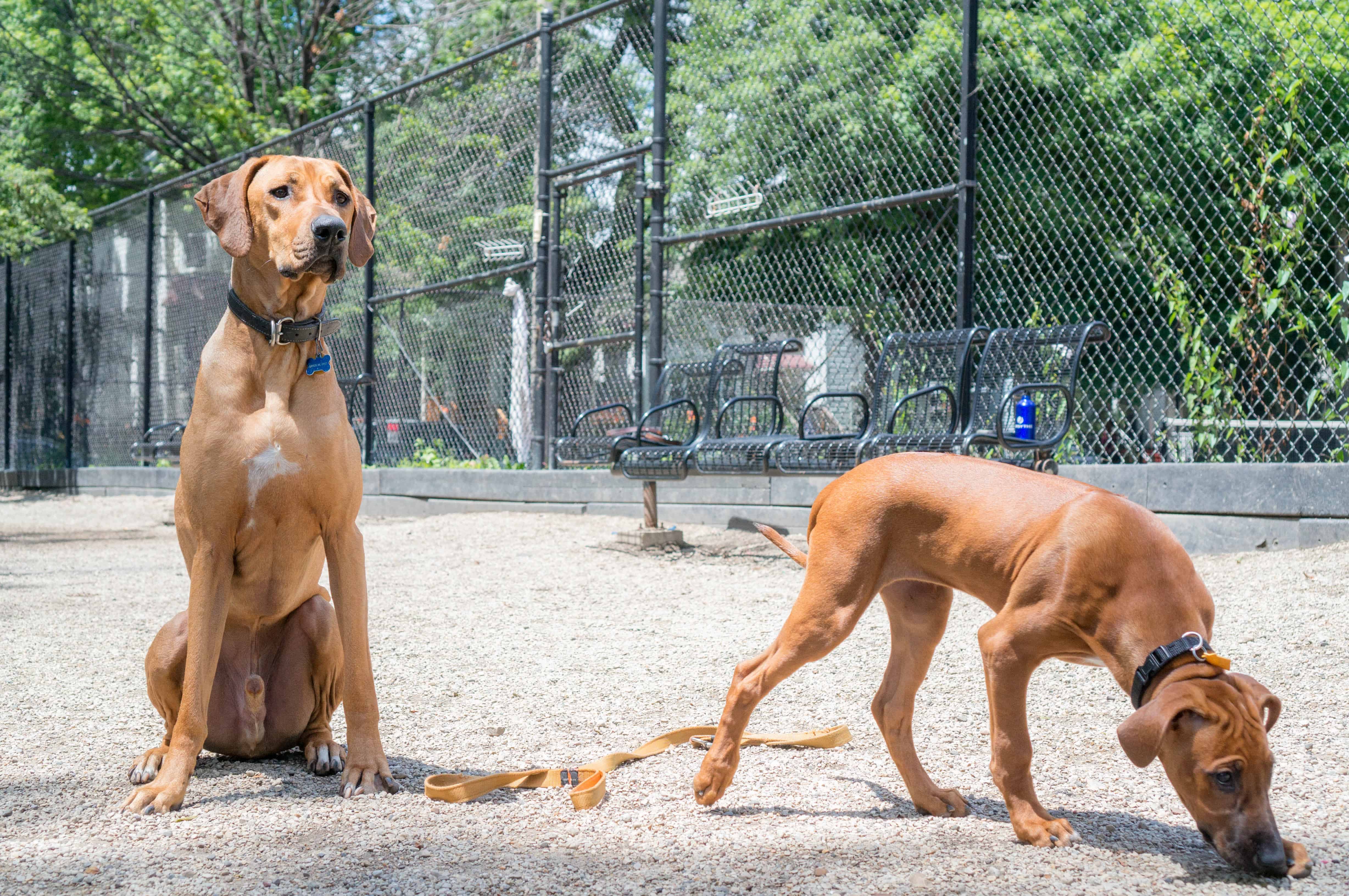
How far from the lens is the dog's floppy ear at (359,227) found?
340cm

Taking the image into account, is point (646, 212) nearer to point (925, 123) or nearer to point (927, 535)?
point (925, 123)

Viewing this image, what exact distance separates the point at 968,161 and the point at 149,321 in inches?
512

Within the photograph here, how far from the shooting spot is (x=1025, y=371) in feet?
22.1

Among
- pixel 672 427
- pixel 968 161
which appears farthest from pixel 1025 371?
pixel 672 427

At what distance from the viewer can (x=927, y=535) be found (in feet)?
9.25

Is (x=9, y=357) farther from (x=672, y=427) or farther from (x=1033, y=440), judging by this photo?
(x=1033, y=440)

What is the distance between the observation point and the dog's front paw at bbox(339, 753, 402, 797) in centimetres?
313

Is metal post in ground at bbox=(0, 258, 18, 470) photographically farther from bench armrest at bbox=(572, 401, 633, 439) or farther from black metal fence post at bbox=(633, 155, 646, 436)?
black metal fence post at bbox=(633, 155, 646, 436)

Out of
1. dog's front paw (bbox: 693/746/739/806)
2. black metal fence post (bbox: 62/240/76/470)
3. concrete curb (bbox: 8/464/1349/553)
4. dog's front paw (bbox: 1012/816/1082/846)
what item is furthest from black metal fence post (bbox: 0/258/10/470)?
dog's front paw (bbox: 1012/816/1082/846)

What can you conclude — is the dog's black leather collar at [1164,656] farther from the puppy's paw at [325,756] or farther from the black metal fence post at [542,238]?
the black metal fence post at [542,238]

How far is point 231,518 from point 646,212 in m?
9.07

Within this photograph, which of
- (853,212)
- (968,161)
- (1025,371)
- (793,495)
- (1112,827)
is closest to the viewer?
(1112,827)

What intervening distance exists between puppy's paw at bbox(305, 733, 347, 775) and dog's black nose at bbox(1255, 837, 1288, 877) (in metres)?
2.36

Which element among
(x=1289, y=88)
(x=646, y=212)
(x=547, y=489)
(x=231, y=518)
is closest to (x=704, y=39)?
(x=646, y=212)
